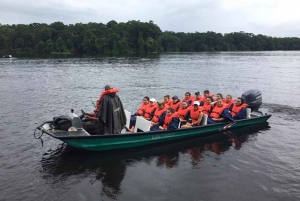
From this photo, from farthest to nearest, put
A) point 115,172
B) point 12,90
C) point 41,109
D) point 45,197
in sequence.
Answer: point 12,90
point 41,109
point 115,172
point 45,197

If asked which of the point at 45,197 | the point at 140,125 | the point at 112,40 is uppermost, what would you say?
the point at 112,40

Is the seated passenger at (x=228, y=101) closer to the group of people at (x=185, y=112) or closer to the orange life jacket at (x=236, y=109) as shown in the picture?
the group of people at (x=185, y=112)

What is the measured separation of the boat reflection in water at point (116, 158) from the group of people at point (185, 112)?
833 millimetres

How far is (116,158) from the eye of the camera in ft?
32.8

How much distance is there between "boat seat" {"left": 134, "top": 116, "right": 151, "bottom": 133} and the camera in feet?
36.1

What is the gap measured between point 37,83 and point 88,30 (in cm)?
7695

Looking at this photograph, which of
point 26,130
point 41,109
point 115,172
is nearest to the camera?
point 115,172

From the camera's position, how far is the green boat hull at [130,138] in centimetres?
951

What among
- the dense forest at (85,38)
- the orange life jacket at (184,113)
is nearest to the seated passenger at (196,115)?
the orange life jacket at (184,113)

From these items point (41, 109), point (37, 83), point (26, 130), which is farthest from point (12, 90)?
point (26, 130)

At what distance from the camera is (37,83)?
92.8ft

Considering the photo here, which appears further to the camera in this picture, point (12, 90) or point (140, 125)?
point (12, 90)

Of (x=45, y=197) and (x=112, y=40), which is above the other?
(x=112, y=40)

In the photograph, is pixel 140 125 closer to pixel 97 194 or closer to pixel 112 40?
pixel 97 194
